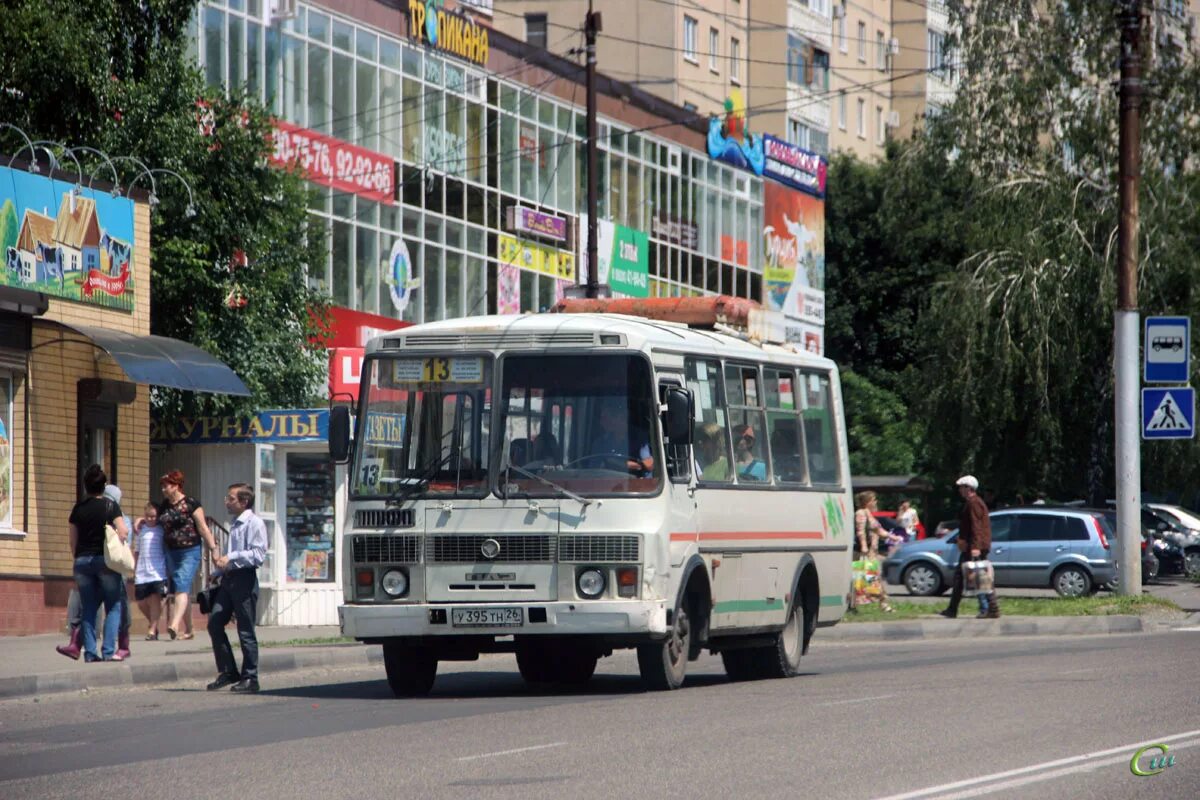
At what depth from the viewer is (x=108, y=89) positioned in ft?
90.6

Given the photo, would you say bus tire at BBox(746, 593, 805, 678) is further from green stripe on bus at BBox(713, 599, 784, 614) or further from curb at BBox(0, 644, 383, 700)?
curb at BBox(0, 644, 383, 700)

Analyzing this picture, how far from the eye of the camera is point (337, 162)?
43.3m

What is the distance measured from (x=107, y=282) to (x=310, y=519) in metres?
4.50

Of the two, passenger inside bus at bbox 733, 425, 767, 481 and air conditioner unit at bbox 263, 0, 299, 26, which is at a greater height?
air conditioner unit at bbox 263, 0, 299, 26

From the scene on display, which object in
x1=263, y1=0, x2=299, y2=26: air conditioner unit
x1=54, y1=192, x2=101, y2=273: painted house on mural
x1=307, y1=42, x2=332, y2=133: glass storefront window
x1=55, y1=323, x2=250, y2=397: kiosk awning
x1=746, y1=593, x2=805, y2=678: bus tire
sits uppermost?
x1=263, y1=0, x2=299, y2=26: air conditioner unit

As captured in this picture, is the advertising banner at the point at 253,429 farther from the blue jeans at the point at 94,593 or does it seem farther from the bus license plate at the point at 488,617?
the bus license plate at the point at 488,617

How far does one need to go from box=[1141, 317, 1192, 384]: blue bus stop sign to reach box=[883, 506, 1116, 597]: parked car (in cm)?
933

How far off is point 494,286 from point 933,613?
23.1 metres

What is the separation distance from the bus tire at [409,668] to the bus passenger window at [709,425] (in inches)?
101

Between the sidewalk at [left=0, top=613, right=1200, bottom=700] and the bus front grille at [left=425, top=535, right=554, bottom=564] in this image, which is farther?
the sidewalk at [left=0, top=613, right=1200, bottom=700]

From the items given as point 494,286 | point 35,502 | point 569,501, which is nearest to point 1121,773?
point 569,501

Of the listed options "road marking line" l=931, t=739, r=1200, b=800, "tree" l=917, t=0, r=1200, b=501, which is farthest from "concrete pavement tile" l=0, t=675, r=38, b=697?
"tree" l=917, t=0, r=1200, b=501

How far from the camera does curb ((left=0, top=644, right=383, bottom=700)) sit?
17109mm

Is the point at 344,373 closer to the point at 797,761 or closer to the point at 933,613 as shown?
the point at 933,613
